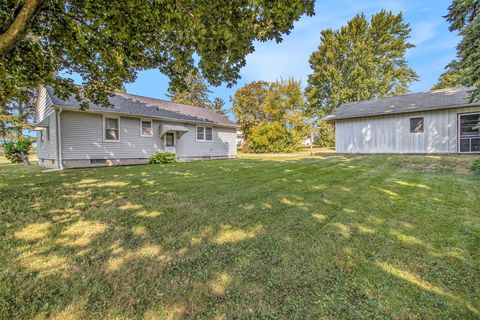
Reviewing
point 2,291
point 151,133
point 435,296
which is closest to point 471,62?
point 435,296

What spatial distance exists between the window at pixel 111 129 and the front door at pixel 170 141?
270 cm

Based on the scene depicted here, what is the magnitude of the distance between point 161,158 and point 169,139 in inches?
78.5

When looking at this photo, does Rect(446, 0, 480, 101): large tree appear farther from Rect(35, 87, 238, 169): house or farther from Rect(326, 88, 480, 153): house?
Rect(35, 87, 238, 169): house

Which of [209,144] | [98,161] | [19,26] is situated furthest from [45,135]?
[19,26]

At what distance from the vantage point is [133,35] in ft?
15.6

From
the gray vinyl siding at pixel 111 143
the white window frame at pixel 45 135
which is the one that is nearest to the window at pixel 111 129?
the gray vinyl siding at pixel 111 143

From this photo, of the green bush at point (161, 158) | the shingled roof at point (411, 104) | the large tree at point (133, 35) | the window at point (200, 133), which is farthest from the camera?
the window at point (200, 133)

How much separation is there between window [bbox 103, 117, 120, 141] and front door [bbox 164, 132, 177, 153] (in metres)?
2.70

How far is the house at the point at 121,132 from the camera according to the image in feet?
33.3

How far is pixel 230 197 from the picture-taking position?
172 inches

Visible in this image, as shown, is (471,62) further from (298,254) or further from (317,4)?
(298,254)

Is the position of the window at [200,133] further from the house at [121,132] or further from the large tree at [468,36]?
the large tree at [468,36]

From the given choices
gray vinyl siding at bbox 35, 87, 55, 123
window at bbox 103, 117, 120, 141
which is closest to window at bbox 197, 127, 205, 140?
window at bbox 103, 117, 120, 141

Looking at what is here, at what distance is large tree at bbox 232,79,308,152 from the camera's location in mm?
22344
